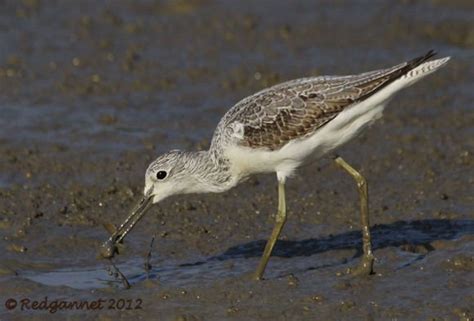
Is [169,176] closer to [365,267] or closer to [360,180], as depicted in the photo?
[360,180]

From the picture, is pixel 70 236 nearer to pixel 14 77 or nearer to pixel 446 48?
pixel 14 77

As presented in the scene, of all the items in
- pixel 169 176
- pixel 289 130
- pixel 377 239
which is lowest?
pixel 377 239

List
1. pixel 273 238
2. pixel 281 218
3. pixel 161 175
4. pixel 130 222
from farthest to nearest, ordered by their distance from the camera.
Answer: pixel 130 222, pixel 161 175, pixel 281 218, pixel 273 238

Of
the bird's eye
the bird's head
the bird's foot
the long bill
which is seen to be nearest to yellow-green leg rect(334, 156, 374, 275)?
the bird's foot

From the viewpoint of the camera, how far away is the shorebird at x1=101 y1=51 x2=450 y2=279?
10086mm

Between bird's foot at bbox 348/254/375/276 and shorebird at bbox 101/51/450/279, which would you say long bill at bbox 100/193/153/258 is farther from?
bird's foot at bbox 348/254/375/276

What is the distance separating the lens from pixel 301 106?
10.2 metres

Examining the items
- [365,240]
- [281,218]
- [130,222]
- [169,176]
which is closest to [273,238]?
[281,218]

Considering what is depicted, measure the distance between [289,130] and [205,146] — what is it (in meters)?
3.63

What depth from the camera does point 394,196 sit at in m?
12.3

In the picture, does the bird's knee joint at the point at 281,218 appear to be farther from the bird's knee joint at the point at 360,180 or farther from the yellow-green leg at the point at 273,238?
the bird's knee joint at the point at 360,180

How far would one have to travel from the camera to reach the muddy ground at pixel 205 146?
32.9 feet

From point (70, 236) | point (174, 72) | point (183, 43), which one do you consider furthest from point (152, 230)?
point (183, 43)

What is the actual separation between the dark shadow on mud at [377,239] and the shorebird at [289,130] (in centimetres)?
66
